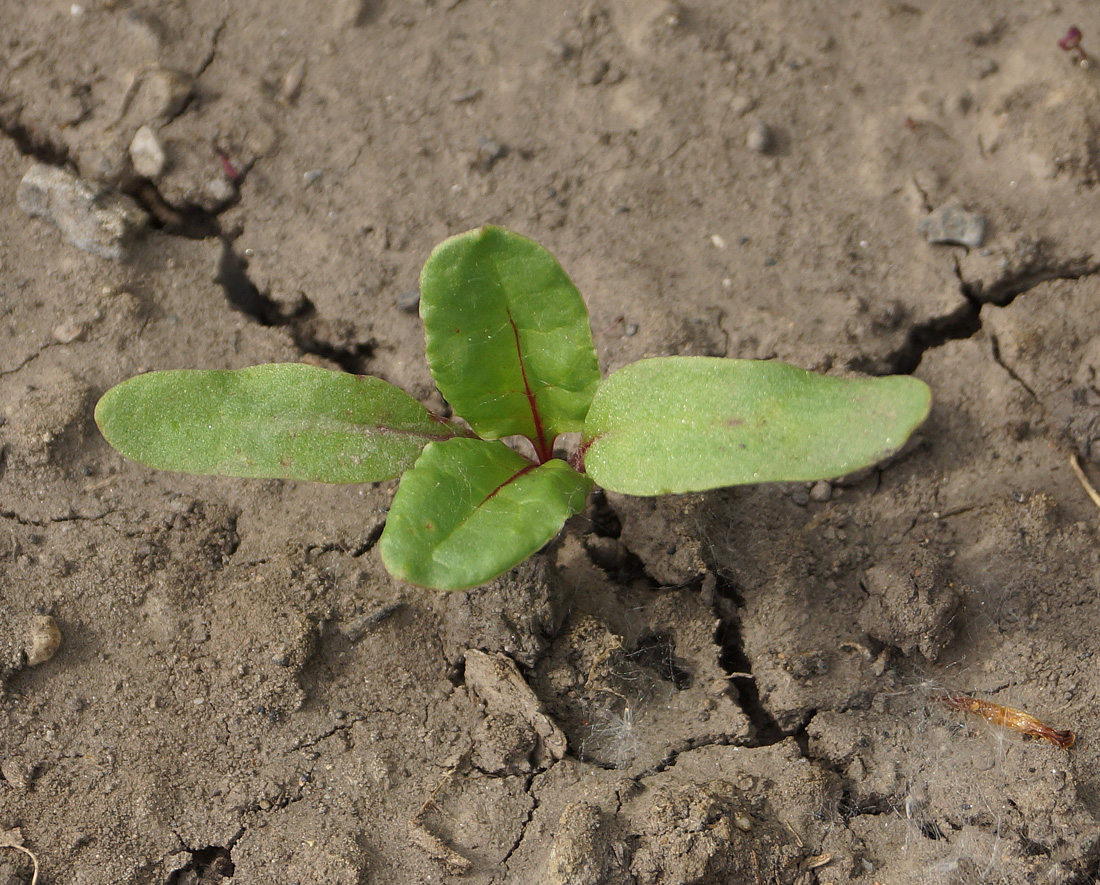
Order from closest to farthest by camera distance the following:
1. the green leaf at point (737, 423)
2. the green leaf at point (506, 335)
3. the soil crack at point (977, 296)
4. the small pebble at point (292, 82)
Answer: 1. the green leaf at point (737, 423)
2. the green leaf at point (506, 335)
3. the soil crack at point (977, 296)
4. the small pebble at point (292, 82)

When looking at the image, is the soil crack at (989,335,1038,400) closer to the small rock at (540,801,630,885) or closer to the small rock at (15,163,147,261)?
the small rock at (540,801,630,885)

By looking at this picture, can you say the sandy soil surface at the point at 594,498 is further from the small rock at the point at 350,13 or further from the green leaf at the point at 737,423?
the green leaf at the point at 737,423

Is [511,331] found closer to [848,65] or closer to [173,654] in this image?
[173,654]

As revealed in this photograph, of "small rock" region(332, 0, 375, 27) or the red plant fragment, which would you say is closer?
the red plant fragment

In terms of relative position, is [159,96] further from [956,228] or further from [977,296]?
[977,296]

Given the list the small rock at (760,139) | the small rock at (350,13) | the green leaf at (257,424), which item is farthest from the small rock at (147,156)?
the small rock at (760,139)

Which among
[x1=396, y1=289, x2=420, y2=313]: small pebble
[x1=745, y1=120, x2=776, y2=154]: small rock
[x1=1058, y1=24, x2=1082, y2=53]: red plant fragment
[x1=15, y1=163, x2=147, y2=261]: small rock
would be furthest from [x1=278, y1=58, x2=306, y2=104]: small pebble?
[x1=1058, y1=24, x2=1082, y2=53]: red plant fragment

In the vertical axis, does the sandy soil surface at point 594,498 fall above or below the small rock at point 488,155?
below
